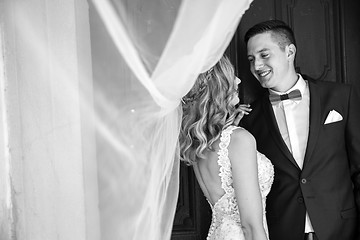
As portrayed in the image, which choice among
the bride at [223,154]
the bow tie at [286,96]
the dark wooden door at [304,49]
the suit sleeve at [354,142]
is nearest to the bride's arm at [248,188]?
the bride at [223,154]

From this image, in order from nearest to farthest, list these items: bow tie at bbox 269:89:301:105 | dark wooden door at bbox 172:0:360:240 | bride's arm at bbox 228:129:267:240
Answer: bride's arm at bbox 228:129:267:240 < bow tie at bbox 269:89:301:105 < dark wooden door at bbox 172:0:360:240

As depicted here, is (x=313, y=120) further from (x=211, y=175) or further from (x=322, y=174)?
(x=211, y=175)

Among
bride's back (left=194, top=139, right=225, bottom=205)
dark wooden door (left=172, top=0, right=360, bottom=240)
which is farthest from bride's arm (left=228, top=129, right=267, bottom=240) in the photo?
dark wooden door (left=172, top=0, right=360, bottom=240)

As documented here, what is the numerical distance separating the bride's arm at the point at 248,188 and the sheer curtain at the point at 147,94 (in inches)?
12.0

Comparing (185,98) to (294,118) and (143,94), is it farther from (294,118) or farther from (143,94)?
(294,118)

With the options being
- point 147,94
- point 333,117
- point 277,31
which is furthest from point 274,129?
point 147,94

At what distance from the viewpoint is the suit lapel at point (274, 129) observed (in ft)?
9.19

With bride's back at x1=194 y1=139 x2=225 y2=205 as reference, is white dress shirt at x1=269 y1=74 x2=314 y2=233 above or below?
above

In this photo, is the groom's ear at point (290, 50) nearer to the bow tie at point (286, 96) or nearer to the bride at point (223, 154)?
the bow tie at point (286, 96)

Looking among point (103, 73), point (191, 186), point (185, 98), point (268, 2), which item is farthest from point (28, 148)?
point (268, 2)

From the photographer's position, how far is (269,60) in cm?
292

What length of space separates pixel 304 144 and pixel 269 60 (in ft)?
1.62

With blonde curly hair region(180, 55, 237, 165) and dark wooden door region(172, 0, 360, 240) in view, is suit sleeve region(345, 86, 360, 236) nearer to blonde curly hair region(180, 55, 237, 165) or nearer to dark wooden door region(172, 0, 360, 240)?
dark wooden door region(172, 0, 360, 240)

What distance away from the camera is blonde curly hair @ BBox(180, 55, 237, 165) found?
8.00ft
